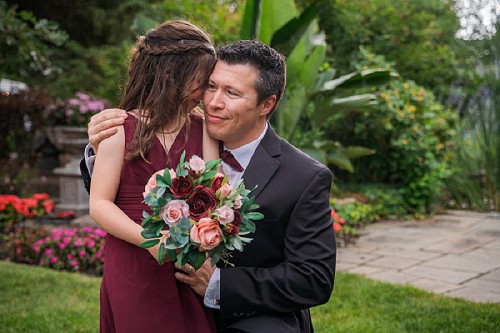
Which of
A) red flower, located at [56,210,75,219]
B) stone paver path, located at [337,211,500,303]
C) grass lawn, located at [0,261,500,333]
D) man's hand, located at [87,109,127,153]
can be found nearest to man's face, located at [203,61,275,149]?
man's hand, located at [87,109,127,153]

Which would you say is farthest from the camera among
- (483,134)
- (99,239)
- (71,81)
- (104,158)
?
(71,81)

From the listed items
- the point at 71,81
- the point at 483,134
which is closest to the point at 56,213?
the point at 483,134

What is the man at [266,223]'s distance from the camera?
2424 mm

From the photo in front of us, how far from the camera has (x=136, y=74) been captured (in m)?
2.53

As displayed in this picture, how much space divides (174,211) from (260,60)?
821 mm

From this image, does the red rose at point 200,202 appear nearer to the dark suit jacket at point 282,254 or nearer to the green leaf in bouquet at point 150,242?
the green leaf in bouquet at point 150,242

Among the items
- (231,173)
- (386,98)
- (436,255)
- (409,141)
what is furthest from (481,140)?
(231,173)

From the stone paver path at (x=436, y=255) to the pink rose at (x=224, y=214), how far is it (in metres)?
3.48

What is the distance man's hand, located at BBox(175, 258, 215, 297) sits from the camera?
238 centimetres

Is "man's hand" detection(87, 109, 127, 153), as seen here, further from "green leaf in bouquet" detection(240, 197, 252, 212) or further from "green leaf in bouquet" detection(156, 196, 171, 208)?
"green leaf in bouquet" detection(240, 197, 252, 212)

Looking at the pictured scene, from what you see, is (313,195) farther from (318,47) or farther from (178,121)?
(318,47)

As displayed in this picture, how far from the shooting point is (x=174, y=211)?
1.98 metres

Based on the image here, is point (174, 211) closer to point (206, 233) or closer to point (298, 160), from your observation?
point (206, 233)

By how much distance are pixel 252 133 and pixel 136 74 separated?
541 mm
